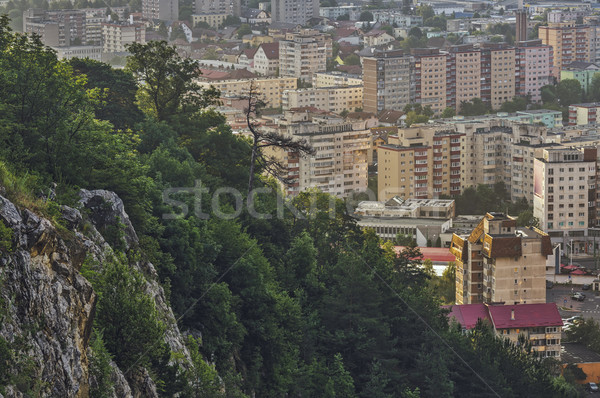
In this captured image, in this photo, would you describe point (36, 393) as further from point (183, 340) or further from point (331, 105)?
point (331, 105)

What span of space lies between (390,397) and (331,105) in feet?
145

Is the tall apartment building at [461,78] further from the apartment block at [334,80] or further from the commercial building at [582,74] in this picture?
the commercial building at [582,74]

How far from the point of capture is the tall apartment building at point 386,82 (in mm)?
60188

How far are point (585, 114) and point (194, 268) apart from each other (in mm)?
45750

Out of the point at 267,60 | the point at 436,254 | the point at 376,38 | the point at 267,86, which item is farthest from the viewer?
the point at 376,38

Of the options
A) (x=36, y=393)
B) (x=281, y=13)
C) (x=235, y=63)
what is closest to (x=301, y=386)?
(x=36, y=393)

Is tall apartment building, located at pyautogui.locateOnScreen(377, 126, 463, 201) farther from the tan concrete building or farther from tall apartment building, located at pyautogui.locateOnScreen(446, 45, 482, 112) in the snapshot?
the tan concrete building

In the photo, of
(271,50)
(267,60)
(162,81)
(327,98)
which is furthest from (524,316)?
(271,50)

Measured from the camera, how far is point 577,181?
37.4m

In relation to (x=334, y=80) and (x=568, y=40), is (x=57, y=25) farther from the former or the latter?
(x=568, y=40)

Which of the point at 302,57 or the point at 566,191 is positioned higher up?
the point at 302,57

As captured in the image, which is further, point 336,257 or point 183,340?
point 336,257

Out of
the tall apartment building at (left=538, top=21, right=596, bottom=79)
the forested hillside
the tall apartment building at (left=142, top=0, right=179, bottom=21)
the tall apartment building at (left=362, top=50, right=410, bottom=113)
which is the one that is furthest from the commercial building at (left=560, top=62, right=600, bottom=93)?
the forested hillside

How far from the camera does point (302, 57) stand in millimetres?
68000
